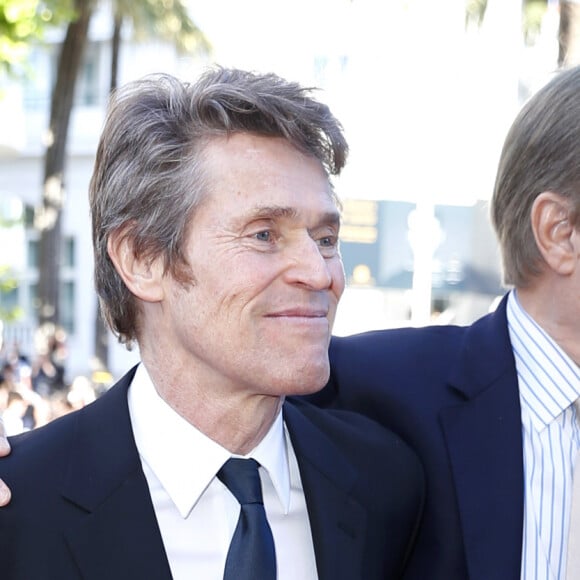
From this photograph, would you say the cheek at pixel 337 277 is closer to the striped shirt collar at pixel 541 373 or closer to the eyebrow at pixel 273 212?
the eyebrow at pixel 273 212

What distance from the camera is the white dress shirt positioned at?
2068 mm

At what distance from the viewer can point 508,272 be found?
8.74 feet

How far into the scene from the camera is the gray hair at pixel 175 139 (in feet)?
7.13

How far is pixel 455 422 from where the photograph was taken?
7.90ft

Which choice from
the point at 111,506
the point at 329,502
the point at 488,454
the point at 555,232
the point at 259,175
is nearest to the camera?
the point at 111,506

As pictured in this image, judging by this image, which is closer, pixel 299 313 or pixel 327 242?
pixel 299 313

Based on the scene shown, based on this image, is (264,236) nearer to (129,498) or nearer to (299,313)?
(299,313)

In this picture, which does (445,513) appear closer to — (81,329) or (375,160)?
(375,160)

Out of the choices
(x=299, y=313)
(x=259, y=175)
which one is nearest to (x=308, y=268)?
(x=299, y=313)

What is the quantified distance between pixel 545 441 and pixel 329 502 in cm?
61

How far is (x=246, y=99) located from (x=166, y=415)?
81cm

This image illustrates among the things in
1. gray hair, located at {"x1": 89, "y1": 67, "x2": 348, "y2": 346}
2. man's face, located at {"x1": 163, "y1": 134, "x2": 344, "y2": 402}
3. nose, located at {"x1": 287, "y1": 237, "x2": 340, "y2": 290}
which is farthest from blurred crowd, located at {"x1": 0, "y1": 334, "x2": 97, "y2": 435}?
nose, located at {"x1": 287, "y1": 237, "x2": 340, "y2": 290}

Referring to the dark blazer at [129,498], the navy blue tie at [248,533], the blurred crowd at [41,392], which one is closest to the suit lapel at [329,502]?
the dark blazer at [129,498]

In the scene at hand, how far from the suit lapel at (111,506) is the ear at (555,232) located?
4.07 feet
